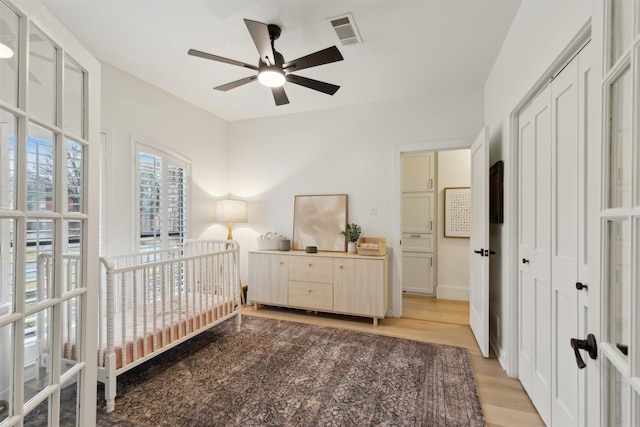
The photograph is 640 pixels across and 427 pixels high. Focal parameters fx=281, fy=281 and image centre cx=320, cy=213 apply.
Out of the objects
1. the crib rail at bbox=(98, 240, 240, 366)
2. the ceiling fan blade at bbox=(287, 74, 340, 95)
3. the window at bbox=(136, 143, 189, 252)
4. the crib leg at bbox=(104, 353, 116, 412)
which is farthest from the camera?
the window at bbox=(136, 143, 189, 252)

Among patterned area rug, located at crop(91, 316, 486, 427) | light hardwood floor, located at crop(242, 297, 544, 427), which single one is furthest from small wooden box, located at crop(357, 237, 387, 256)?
patterned area rug, located at crop(91, 316, 486, 427)

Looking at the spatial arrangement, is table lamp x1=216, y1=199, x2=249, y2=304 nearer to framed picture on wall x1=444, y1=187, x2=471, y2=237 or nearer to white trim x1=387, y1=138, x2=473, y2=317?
white trim x1=387, y1=138, x2=473, y2=317

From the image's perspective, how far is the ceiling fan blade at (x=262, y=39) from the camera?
165 centimetres

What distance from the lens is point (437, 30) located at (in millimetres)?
2131

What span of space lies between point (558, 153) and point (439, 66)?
5.31 feet

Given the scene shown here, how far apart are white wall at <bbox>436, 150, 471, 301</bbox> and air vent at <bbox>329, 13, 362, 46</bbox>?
261 cm

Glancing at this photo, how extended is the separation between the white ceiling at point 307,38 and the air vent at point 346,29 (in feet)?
0.14

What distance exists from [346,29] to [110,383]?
2837 millimetres

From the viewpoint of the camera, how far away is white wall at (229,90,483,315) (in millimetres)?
3293

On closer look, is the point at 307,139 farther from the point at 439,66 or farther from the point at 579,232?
the point at 579,232

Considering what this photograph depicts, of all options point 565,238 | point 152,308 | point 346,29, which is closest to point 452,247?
point 565,238

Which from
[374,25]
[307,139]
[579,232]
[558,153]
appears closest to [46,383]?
[579,232]

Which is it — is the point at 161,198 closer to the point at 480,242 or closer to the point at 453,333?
the point at 480,242

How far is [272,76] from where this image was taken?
6.79ft
